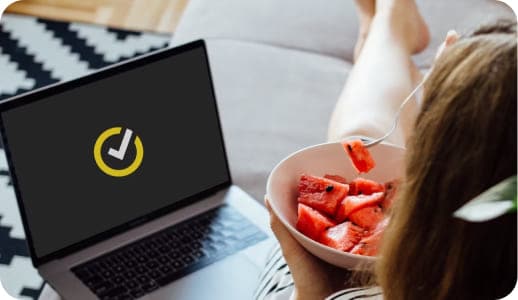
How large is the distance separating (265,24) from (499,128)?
3.88 feet

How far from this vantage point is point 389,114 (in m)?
1.55

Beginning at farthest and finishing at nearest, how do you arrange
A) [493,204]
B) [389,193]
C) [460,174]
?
[389,193] → [460,174] → [493,204]

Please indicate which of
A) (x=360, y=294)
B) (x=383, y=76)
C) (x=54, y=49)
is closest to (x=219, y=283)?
(x=360, y=294)

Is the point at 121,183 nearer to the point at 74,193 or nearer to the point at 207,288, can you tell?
the point at 74,193

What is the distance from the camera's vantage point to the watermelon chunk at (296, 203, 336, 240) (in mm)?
1143

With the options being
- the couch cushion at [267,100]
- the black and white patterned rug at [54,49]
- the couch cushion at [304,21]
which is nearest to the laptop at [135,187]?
the couch cushion at [267,100]

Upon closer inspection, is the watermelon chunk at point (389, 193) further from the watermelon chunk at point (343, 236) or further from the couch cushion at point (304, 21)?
the couch cushion at point (304, 21)

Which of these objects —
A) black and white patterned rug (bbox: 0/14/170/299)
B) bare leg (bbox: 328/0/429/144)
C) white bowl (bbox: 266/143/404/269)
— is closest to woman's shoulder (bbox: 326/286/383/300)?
white bowl (bbox: 266/143/404/269)

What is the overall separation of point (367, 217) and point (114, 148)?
0.45 m

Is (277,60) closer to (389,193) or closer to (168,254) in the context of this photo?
(168,254)

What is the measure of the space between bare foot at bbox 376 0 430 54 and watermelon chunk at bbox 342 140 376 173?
23.3 inches

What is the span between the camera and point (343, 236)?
112 cm

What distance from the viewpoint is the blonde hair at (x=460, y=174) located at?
2.63 feet

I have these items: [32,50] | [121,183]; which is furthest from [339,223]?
[32,50]
